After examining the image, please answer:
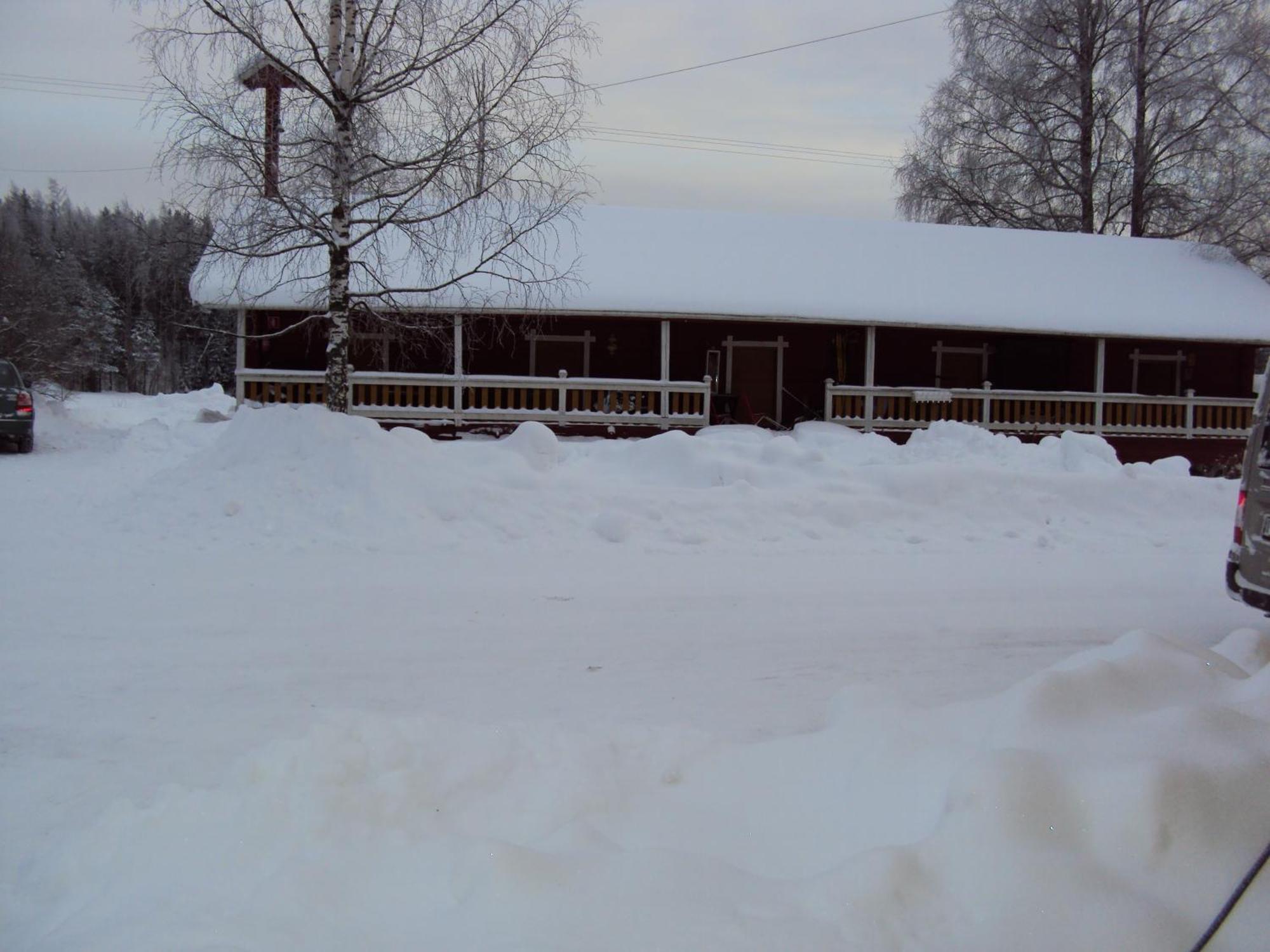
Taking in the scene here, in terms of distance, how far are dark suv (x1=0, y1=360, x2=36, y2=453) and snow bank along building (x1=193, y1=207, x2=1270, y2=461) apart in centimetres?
372

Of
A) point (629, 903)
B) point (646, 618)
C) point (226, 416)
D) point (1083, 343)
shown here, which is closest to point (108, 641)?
point (646, 618)

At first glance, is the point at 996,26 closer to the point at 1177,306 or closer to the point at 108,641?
the point at 1177,306

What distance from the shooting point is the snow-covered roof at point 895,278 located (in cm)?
1934

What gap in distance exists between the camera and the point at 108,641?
20.4ft

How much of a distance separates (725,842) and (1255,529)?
4682mm

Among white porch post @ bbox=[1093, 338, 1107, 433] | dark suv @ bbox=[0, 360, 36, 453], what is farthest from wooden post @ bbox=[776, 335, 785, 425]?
dark suv @ bbox=[0, 360, 36, 453]

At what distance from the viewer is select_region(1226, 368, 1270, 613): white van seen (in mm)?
6285

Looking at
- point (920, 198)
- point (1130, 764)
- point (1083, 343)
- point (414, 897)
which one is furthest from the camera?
point (920, 198)

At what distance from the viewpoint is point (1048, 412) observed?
70.0ft

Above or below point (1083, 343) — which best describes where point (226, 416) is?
below

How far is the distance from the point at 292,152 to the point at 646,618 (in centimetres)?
756

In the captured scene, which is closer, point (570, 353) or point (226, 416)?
point (226, 416)

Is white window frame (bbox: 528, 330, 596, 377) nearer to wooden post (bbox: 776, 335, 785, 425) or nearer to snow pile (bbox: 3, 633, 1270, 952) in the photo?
wooden post (bbox: 776, 335, 785, 425)

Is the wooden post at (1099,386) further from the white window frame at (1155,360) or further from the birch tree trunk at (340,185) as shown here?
the birch tree trunk at (340,185)
